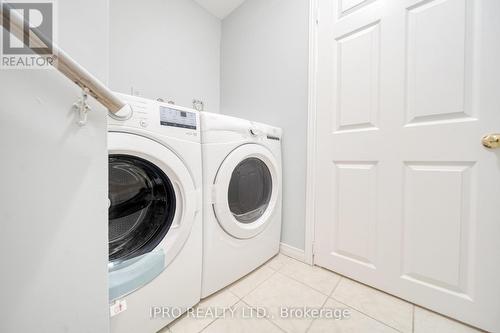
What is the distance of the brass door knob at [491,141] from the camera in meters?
0.62

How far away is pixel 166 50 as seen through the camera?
1.35 metres

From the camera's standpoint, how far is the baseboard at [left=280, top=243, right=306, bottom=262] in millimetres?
1128

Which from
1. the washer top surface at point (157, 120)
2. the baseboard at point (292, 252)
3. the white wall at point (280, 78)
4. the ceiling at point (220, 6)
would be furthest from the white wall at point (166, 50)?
the baseboard at point (292, 252)

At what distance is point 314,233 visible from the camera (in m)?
1.09

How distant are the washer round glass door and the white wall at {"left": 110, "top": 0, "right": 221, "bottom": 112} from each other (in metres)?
0.86

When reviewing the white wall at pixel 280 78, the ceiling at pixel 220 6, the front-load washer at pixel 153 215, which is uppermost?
the ceiling at pixel 220 6

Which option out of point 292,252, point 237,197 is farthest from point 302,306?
point 237,197

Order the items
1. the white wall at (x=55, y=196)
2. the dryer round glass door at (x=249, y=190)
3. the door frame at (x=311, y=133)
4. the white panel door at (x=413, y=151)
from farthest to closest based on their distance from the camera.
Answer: the door frame at (x=311, y=133) < the dryer round glass door at (x=249, y=190) < the white panel door at (x=413, y=151) < the white wall at (x=55, y=196)

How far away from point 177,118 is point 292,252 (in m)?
1.04

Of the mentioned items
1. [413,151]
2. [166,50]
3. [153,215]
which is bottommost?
[153,215]

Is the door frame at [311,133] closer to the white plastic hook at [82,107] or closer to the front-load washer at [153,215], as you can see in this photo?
the front-load washer at [153,215]

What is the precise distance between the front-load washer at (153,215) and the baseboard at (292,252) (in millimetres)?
639

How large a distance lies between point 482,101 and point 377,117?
0.31 meters

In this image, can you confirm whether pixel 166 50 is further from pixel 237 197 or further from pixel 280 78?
pixel 237 197
